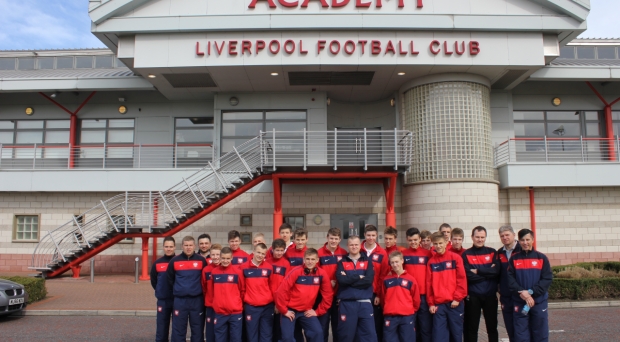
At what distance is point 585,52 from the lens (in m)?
24.5

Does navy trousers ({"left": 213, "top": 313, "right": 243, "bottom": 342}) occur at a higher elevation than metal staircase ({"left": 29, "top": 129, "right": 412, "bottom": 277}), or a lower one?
lower

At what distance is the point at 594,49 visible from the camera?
24.5m

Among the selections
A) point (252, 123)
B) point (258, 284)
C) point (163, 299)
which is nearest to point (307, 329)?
point (258, 284)

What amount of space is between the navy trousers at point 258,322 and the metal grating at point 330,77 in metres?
11.5

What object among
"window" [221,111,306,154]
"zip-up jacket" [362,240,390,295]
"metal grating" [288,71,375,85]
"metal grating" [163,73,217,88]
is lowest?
"zip-up jacket" [362,240,390,295]

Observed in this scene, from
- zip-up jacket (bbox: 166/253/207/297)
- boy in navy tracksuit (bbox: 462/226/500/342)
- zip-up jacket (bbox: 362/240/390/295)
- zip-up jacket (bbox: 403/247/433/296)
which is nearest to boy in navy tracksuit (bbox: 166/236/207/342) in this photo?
zip-up jacket (bbox: 166/253/207/297)

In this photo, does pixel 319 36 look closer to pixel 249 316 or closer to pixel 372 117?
pixel 372 117

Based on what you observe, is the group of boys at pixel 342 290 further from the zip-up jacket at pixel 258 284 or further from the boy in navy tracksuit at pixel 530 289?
the boy in navy tracksuit at pixel 530 289

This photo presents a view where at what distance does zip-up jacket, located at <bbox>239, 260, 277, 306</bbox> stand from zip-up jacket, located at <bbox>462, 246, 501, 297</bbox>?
9.59 ft

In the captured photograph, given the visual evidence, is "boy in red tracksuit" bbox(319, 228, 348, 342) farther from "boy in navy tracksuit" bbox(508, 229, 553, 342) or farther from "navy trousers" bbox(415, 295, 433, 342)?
"boy in navy tracksuit" bbox(508, 229, 553, 342)

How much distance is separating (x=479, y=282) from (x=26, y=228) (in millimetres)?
17912

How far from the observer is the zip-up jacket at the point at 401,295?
678cm

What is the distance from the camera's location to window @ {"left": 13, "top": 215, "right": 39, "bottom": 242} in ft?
62.5

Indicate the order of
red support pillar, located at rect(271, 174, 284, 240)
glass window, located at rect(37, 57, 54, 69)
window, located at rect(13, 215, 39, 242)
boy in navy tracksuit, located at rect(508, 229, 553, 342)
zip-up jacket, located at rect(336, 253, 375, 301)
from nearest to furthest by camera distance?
zip-up jacket, located at rect(336, 253, 375, 301) → boy in navy tracksuit, located at rect(508, 229, 553, 342) → red support pillar, located at rect(271, 174, 284, 240) → window, located at rect(13, 215, 39, 242) → glass window, located at rect(37, 57, 54, 69)
